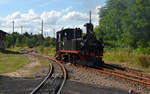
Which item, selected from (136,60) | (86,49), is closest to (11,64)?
(86,49)

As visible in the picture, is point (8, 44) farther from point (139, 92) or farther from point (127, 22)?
point (139, 92)

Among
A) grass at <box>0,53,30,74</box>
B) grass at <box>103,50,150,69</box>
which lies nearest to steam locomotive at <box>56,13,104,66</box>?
grass at <box>103,50,150,69</box>

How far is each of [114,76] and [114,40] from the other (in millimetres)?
34687

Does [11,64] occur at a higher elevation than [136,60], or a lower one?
lower

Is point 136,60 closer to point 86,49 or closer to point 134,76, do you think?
point 86,49

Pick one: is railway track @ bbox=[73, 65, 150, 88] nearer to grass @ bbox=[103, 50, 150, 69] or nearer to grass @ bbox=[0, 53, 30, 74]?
grass @ bbox=[103, 50, 150, 69]

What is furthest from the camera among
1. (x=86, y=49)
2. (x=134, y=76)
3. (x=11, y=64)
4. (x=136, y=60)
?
(x=11, y=64)

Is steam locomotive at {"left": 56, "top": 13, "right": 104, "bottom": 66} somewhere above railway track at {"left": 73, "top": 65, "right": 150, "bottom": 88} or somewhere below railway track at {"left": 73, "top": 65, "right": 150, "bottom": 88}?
above

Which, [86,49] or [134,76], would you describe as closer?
[134,76]

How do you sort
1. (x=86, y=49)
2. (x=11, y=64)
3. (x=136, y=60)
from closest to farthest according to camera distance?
(x=86, y=49), (x=136, y=60), (x=11, y=64)

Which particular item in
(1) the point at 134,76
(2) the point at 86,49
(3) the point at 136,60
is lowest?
(1) the point at 134,76

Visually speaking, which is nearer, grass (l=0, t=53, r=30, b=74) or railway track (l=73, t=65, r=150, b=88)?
railway track (l=73, t=65, r=150, b=88)

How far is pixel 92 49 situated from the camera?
14.3 metres

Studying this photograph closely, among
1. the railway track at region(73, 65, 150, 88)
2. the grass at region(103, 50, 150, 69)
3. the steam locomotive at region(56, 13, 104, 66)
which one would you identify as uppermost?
the steam locomotive at region(56, 13, 104, 66)
